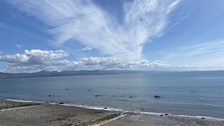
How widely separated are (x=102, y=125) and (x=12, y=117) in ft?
56.8

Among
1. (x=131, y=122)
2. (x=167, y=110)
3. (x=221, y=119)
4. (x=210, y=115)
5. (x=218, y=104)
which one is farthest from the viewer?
(x=218, y=104)

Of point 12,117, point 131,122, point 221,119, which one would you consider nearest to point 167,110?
point 221,119

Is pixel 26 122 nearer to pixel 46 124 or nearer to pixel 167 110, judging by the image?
pixel 46 124

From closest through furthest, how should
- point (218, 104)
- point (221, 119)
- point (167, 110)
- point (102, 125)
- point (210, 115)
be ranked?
point (102, 125), point (221, 119), point (210, 115), point (167, 110), point (218, 104)

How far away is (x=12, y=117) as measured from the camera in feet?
138

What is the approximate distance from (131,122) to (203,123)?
10.8m

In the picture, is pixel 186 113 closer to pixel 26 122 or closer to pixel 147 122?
pixel 147 122

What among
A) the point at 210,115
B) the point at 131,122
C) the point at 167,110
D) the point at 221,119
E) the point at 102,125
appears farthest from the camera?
the point at 167,110

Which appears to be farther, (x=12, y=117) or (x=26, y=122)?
(x=12, y=117)

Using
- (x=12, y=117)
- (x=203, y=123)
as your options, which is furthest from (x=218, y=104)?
(x=12, y=117)

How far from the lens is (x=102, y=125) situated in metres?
34.8

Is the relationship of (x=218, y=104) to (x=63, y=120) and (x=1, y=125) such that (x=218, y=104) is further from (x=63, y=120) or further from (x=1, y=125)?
(x=1, y=125)

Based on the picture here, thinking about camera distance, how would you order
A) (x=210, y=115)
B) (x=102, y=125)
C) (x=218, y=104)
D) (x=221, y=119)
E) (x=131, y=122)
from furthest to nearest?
(x=218, y=104) < (x=210, y=115) < (x=221, y=119) < (x=131, y=122) < (x=102, y=125)

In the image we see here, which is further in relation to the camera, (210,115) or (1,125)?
(210,115)
